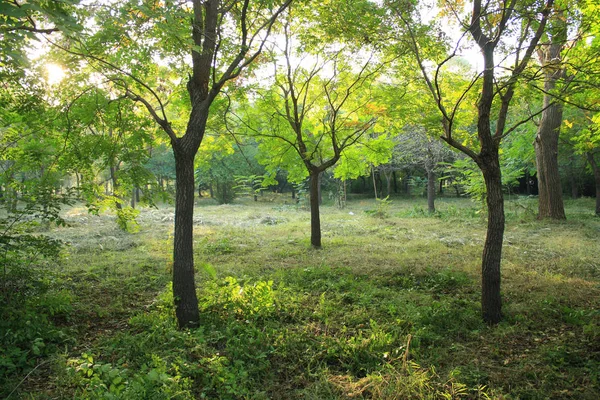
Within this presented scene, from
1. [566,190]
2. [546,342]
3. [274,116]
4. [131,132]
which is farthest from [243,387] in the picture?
[566,190]

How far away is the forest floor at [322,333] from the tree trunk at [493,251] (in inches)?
8.6

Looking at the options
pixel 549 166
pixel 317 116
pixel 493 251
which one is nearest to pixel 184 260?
pixel 493 251

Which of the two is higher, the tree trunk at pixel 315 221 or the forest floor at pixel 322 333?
the tree trunk at pixel 315 221

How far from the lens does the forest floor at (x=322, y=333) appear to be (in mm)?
3646

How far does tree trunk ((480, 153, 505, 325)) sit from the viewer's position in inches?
200

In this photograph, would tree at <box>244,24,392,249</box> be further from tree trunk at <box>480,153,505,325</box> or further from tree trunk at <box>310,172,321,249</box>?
tree trunk at <box>480,153,505,325</box>

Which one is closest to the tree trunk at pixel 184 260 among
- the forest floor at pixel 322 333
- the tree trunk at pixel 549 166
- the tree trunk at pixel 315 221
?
the forest floor at pixel 322 333

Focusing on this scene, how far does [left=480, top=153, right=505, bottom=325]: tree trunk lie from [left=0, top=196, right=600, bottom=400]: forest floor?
22cm

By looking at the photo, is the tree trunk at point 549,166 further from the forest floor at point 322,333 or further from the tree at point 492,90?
the tree at point 492,90

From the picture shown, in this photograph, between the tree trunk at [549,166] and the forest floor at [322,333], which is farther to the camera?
the tree trunk at [549,166]

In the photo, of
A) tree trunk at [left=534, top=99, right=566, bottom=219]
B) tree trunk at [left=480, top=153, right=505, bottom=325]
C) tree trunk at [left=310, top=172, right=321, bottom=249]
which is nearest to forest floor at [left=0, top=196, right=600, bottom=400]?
tree trunk at [left=480, top=153, right=505, bottom=325]

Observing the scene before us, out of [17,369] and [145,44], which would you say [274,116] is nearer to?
[145,44]

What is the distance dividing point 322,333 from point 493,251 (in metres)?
2.82

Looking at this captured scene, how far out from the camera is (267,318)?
5320 millimetres
